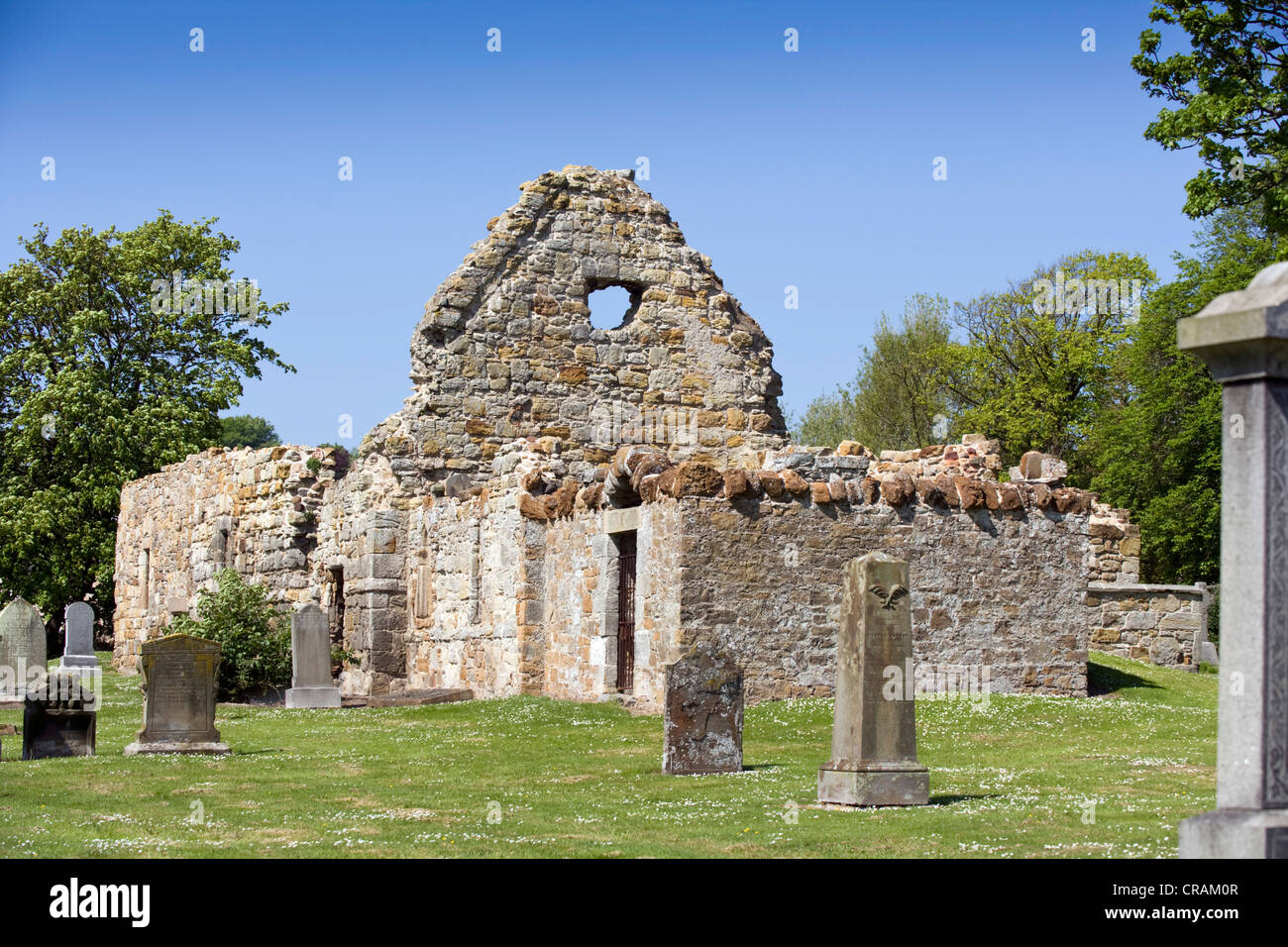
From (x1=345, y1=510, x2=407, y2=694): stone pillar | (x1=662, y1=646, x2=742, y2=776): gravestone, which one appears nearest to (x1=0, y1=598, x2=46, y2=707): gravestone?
(x1=345, y1=510, x2=407, y2=694): stone pillar

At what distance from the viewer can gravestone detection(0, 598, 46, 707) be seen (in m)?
21.5

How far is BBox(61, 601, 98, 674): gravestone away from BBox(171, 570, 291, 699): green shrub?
7.13 feet

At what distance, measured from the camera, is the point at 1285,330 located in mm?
6746

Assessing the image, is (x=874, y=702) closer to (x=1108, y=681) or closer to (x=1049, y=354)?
(x=1108, y=681)

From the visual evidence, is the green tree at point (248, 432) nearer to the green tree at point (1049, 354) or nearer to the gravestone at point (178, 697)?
the green tree at point (1049, 354)

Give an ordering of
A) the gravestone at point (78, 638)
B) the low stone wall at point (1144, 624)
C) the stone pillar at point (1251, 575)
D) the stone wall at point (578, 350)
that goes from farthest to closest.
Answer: the gravestone at point (78, 638) → the stone wall at point (578, 350) → the low stone wall at point (1144, 624) → the stone pillar at point (1251, 575)

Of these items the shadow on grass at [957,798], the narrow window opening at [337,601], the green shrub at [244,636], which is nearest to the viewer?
the shadow on grass at [957,798]

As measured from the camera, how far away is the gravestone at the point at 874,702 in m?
10.7

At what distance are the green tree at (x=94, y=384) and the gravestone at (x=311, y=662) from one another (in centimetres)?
1812

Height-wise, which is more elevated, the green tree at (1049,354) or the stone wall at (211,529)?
the green tree at (1049,354)

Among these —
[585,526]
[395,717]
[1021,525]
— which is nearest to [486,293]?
[585,526]

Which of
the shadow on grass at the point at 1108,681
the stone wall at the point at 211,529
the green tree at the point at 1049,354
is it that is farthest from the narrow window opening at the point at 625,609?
the green tree at the point at 1049,354

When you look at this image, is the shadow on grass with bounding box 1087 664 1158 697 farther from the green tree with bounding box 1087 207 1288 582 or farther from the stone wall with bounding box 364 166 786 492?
the green tree with bounding box 1087 207 1288 582

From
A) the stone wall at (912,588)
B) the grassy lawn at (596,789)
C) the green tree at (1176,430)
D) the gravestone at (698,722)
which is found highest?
the green tree at (1176,430)
